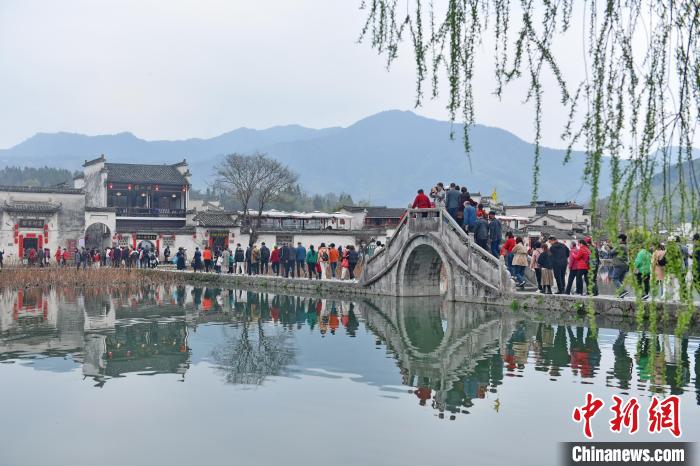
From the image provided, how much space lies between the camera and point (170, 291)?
30.7 metres

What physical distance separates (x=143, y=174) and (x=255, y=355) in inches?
1700

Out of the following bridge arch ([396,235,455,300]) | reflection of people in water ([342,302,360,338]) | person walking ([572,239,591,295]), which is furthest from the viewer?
bridge arch ([396,235,455,300])

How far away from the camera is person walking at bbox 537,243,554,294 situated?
63.8ft

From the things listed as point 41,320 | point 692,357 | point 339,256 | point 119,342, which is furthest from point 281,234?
point 692,357

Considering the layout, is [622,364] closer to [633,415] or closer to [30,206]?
[633,415]

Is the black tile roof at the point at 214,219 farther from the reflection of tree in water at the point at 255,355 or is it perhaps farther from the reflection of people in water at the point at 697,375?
the reflection of people in water at the point at 697,375

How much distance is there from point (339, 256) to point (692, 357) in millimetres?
19563

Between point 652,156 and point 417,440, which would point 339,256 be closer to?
point 417,440

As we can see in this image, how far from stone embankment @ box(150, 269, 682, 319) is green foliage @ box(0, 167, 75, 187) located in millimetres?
82238

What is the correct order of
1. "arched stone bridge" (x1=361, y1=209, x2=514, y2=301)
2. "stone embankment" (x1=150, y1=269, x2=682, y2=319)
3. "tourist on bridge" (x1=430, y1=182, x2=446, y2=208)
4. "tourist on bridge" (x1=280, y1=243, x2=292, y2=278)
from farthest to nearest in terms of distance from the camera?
1. "tourist on bridge" (x1=280, y1=243, x2=292, y2=278)
2. "tourist on bridge" (x1=430, y1=182, x2=446, y2=208)
3. "arched stone bridge" (x1=361, y1=209, x2=514, y2=301)
4. "stone embankment" (x1=150, y1=269, x2=682, y2=319)

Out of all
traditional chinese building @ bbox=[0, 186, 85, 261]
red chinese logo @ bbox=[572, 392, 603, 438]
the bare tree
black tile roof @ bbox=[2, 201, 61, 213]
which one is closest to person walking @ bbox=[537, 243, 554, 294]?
red chinese logo @ bbox=[572, 392, 603, 438]

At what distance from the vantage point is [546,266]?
19609 millimetres

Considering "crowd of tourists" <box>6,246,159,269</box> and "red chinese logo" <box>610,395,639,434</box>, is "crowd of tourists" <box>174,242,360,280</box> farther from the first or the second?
"red chinese logo" <box>610,395,639,434</box>

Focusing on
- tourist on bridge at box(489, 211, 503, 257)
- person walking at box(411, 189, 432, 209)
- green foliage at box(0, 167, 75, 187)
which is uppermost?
green foliage at box(0, 167, 75, 187)
